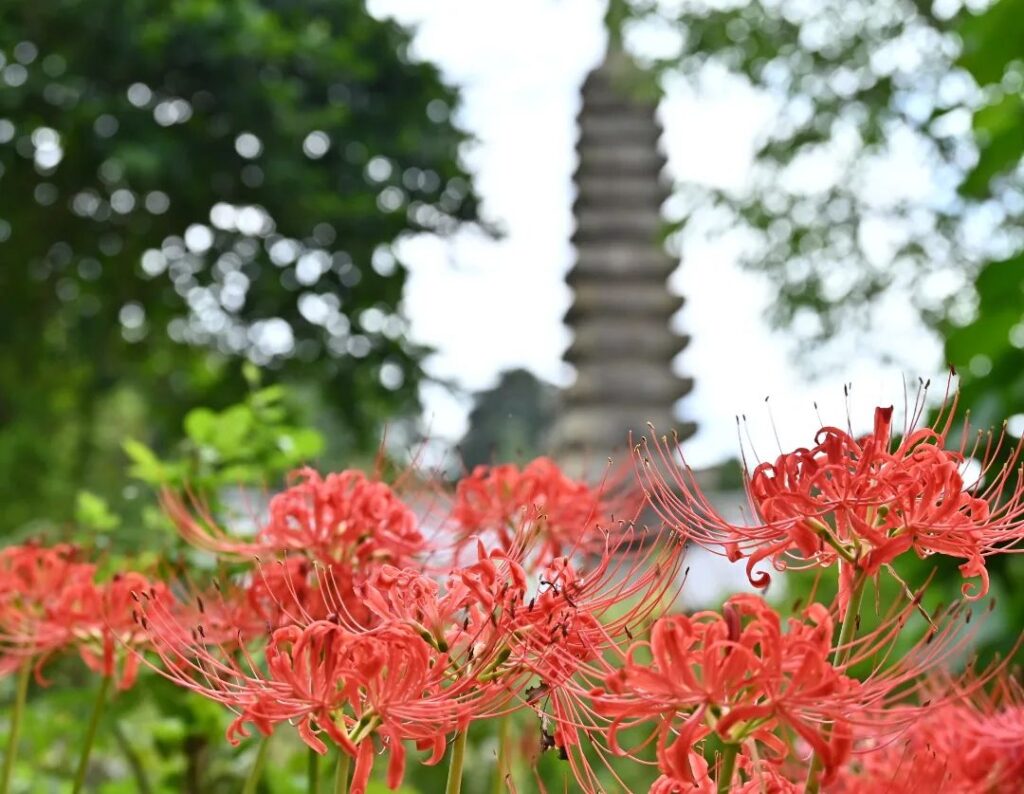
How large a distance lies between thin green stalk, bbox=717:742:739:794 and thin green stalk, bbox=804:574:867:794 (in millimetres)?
38

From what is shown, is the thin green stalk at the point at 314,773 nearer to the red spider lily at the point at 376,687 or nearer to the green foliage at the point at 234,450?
the red spider lily at the point at 376,687

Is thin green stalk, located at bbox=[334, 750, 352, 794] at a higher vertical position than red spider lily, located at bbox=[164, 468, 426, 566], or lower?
lower

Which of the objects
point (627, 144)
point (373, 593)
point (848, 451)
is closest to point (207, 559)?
point (373, 593)

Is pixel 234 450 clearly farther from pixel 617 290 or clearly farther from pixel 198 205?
A: pixel 198 205

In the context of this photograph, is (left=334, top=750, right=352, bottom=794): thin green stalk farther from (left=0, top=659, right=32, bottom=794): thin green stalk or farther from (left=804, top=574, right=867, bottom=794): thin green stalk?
(left=0, top=659, right=32, bottom=794): thin green stalk

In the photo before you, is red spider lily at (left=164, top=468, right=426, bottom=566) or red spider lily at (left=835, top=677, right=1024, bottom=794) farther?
red spider lily at (left=164, top=468, right=426, bottom=566)

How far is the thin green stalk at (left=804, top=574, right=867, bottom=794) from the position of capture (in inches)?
22.7

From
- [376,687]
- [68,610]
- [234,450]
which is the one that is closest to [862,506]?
[376,687]

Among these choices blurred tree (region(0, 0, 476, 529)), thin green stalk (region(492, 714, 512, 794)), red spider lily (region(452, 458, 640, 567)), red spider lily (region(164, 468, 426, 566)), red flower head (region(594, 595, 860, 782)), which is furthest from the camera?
blurred tree (region(0, 0, 476, 529))

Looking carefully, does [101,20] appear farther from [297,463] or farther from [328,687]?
[328,687]

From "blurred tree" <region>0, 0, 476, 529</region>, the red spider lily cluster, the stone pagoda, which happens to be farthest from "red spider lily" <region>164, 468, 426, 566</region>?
"blurred tree" <region>0, 0, 476, 529</region>

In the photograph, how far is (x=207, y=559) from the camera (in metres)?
1.37

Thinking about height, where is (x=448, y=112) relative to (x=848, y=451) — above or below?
above

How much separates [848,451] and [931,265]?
5.34 m
